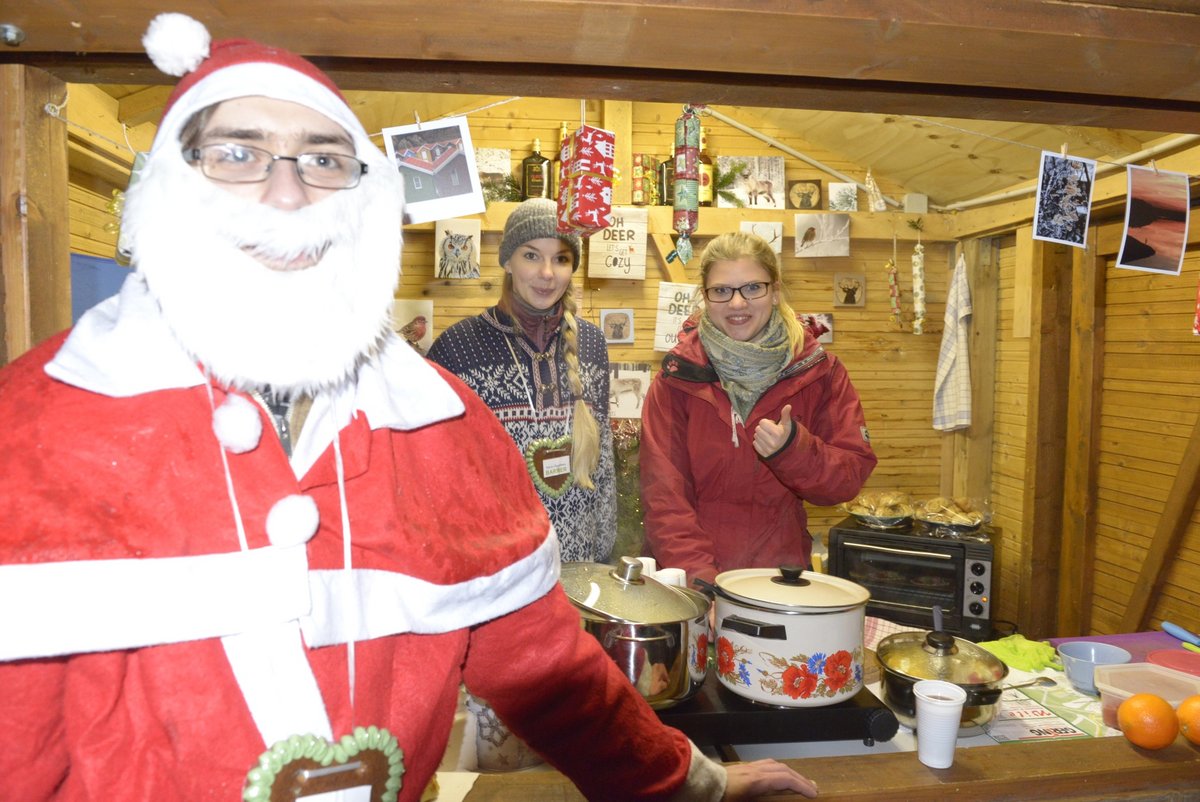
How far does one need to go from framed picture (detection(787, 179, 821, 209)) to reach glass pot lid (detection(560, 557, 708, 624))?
3.15 m

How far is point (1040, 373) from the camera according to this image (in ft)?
11.7

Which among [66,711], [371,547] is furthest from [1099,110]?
[66,711]

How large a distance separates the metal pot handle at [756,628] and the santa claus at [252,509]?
0.37 meters

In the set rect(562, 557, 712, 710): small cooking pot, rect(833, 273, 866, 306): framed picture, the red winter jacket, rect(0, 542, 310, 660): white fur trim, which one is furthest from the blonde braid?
rect(833, 273, 866, 306): framed picture

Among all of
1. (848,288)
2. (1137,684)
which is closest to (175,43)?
(1137,684)

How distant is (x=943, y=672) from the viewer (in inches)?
51.3

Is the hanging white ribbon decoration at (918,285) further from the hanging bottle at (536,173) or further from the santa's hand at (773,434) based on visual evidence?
the santa's hand at (773,434)

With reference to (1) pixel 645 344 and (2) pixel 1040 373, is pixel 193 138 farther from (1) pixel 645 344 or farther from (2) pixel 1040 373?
(2) pixel 1040 373

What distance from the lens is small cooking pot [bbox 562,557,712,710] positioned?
3.76 feet

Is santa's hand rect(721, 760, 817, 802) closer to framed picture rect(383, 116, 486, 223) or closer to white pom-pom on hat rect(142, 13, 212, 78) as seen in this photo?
framed picture rect(383, 116, 486, 223)

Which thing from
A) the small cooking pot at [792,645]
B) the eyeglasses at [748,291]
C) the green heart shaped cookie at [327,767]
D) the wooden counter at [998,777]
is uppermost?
the eyeglasses at [748,291]

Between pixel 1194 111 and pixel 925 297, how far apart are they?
2.85 m

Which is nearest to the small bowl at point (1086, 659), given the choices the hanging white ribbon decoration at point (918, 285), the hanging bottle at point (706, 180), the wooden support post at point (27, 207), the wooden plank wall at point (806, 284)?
the wooden support post at point (27, 207)

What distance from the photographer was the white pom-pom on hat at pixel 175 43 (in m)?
0.83
